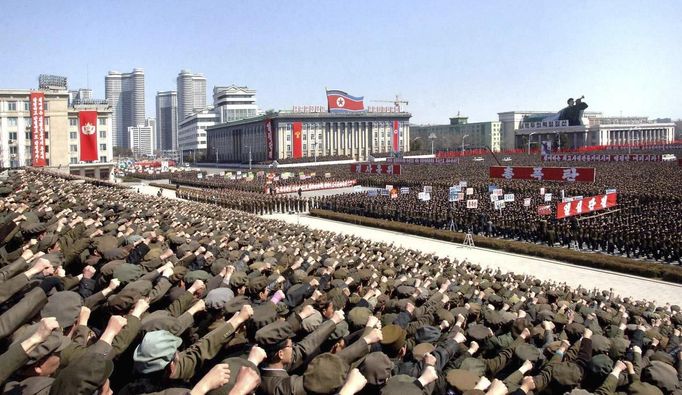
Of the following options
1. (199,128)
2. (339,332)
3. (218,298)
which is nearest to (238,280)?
(218,298)

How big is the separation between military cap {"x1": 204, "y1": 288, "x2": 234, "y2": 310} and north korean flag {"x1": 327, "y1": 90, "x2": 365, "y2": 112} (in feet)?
325

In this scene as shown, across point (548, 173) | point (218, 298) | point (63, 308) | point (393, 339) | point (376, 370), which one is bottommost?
point (393, 339)

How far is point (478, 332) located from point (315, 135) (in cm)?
9827

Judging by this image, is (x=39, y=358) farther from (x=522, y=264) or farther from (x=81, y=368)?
(x=522, y=264)

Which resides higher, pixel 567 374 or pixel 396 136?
pixel 396 136

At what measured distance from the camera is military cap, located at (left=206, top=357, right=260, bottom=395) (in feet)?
11.9

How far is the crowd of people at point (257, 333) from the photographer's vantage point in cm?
377

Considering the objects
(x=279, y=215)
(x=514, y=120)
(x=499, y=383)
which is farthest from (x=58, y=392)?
(x=514, y=120)

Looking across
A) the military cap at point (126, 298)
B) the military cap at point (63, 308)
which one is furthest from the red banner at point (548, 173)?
the military cap at point (63, 308)

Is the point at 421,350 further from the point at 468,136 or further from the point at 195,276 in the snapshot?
the point at 468,136

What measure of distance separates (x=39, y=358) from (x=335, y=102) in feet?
335

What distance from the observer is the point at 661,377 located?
5.43m

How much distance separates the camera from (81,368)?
3260 millimetres

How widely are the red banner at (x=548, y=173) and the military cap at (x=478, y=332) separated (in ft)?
104
